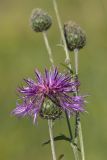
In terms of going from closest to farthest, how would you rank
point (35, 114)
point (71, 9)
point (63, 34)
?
point (35, 114)
point (63, 34)
point (71, 9)

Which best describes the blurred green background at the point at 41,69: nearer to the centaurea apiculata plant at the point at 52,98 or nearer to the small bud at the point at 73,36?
the small bud at the point at 73,36

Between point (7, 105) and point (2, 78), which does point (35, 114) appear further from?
point (2, 78)

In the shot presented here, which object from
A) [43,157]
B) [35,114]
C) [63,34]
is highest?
[63,34]

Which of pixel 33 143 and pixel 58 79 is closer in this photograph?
pixel 58 79

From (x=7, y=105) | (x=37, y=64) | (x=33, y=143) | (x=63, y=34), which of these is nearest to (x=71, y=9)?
(x=37, y=64)

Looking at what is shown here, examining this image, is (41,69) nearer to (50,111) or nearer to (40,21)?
(40,21)

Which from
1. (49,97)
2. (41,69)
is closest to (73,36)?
(49,97)
